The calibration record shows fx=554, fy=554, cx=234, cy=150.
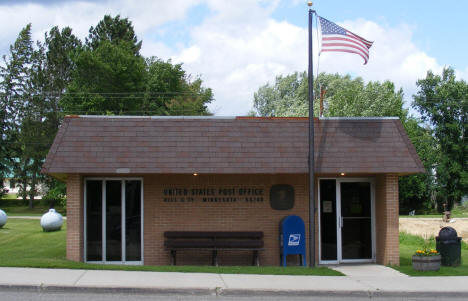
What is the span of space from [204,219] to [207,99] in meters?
42.7

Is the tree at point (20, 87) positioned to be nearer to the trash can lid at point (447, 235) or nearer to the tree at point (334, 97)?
the tree at point (334, 97)

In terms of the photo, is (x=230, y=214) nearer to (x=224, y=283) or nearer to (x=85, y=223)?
(x=85, y=223)

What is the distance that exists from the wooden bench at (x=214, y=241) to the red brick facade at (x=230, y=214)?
0.24 meters

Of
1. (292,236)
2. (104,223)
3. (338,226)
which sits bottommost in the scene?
(292,236)

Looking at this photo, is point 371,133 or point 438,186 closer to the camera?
point 371,133

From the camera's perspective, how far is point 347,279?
469 inches

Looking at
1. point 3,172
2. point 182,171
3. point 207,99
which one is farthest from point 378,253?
point 3,172

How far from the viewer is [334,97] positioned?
5497cm

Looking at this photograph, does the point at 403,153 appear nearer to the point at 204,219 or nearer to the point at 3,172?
the point at 204,219

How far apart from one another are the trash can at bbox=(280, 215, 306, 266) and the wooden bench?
60 cm

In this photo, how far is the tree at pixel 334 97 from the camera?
52.4 m

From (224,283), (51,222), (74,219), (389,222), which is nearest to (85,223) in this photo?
(74,219)

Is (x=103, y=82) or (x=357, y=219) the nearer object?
(x=357, y=219)

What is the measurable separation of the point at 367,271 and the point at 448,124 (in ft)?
154
